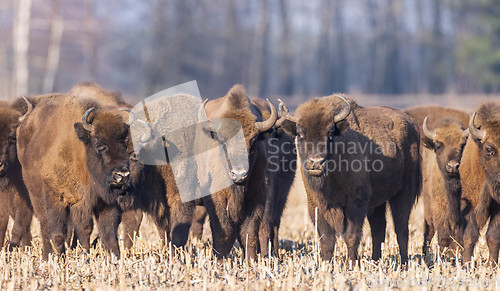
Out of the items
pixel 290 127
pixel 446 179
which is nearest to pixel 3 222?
pixel 290 127

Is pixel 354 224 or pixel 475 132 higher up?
pixel 475 132

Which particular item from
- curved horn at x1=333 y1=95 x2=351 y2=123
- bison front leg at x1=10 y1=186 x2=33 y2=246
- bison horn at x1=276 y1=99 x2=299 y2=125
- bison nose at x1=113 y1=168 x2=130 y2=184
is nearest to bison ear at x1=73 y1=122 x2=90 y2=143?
bison nose at x1=113 y1=168 x2=130 y2=184

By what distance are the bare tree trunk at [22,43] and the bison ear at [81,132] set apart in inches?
900

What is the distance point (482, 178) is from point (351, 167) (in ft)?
5.61

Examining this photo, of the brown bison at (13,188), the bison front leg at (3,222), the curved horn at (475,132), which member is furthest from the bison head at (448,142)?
the bison front leg at (3,222)

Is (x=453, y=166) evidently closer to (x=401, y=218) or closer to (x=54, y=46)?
(x=401, y=218)

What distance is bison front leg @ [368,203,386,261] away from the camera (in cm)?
917

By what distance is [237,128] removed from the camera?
26.1ft

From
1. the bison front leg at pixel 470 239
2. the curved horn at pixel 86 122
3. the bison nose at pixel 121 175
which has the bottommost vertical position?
the bison front leg at pixel 470 239

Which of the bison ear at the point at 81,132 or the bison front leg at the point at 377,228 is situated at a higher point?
the bison ear at the point at 81,132

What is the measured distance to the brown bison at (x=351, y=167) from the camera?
8008 millimetres

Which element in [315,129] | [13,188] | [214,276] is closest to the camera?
[214,276]

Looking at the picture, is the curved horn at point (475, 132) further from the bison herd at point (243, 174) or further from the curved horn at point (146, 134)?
the curved horn at point (146, 134)

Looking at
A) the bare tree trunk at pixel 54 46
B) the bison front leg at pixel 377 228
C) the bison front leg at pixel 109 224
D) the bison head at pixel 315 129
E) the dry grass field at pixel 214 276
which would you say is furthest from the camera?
the bare tree trunk at pixel 54 46
